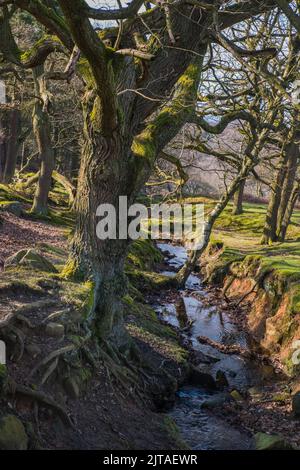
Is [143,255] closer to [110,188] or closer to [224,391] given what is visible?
[224,391]

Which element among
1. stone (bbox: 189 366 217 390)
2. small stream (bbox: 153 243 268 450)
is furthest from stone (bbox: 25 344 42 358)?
stone (bbox: 189 366 217 390)

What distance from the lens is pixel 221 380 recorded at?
428 inches

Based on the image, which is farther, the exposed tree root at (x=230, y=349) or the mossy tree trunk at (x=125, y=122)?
the exposed tree root at (x=230, y=349)

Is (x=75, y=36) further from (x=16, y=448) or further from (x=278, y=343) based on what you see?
(x=278, y=343)

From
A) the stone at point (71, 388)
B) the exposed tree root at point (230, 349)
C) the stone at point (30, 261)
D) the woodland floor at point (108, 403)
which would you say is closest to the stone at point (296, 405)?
the woodland floor at point (108, 403)

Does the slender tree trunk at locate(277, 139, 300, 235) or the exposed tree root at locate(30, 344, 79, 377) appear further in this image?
the slender tree trunk at locate(277, 139, 300, 235)

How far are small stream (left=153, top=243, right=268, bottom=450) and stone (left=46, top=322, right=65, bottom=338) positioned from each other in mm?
2869

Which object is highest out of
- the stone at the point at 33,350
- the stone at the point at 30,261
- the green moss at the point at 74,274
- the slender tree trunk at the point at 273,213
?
the slender tree trunk at the point at 273,213

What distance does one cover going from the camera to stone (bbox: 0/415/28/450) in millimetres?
4926

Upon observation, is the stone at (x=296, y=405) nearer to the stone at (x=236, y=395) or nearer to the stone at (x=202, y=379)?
the stone at (x=236, y=395)

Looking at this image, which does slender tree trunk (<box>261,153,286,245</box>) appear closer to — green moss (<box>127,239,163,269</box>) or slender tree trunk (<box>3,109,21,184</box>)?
green moss (<box>127,239,163,269</box>)

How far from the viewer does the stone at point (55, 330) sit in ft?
24.2

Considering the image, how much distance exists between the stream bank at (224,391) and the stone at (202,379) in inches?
1.7

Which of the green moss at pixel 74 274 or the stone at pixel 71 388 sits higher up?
the green moss at pixel 74 274
